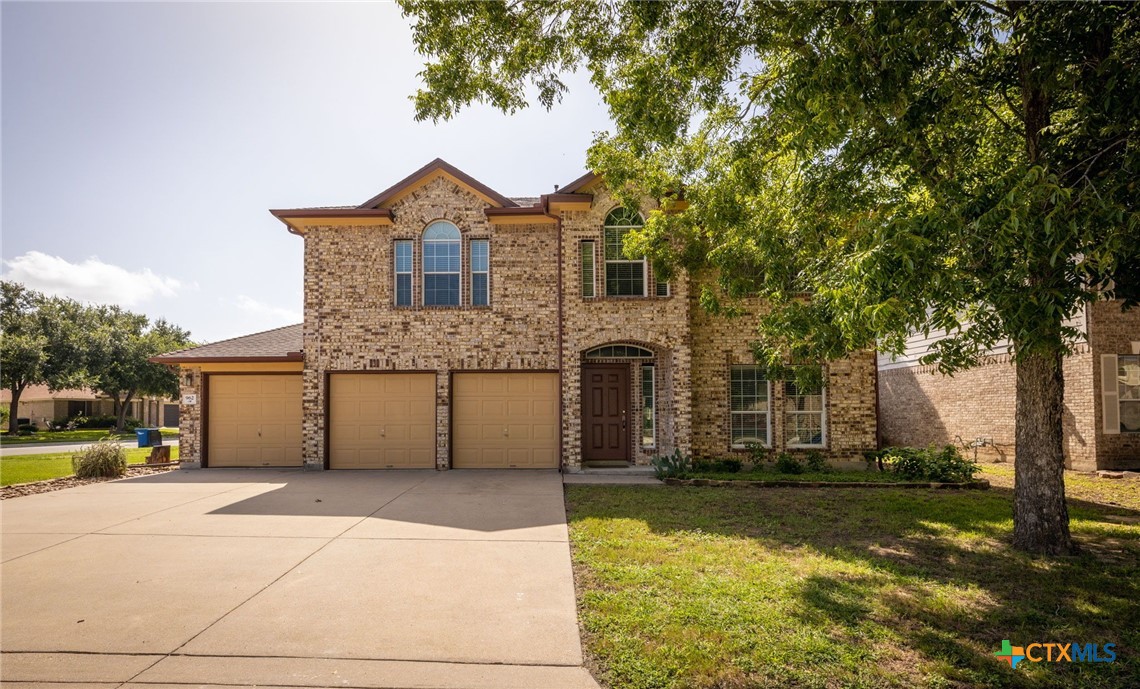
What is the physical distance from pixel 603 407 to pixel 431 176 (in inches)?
273

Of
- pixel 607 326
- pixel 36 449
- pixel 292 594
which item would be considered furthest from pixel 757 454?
pixel 36 449

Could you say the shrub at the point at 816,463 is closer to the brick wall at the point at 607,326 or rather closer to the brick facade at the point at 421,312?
the brick wall at the point at 607,326

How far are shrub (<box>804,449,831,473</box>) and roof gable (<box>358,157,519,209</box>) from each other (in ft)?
29.4

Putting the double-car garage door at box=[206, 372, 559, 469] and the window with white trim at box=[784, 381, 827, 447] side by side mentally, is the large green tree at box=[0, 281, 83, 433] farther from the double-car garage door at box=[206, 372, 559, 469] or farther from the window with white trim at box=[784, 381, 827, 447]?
the window with white trim at box=[784, 381, 827, 447]

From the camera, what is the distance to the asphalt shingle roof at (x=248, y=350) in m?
14.1

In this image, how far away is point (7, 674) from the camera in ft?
12.8

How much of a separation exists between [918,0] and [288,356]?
1362cm

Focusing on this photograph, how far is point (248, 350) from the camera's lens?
1463 cm

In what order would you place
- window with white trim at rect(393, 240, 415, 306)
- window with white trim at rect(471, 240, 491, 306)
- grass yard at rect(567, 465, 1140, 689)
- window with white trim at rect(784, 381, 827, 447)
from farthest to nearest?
window with white trim at rect(393, 240, 415, 306), window with white trim at rect(471, 240, 491, 306), window with white trim at rect(784, 381, 827, 447), grass yard at rect(567, 465, 1140, 689)

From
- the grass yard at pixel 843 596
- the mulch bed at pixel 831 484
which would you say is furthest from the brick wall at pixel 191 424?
the mulch bed at pixel 831 484

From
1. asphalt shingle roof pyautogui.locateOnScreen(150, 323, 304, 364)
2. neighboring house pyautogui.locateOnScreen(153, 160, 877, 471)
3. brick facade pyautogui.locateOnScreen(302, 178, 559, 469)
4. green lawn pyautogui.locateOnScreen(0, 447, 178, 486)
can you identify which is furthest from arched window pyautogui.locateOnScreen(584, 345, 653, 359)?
green lawn pyautogui.locateOnScreen(0, 447, 178, 486)

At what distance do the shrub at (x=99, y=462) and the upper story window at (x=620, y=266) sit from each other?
12.0 metres

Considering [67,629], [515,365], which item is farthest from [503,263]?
[67,629]

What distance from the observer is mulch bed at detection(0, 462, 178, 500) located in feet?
36.5
